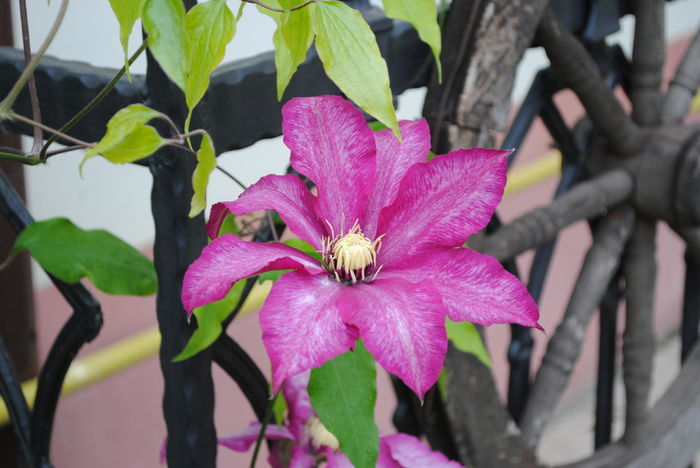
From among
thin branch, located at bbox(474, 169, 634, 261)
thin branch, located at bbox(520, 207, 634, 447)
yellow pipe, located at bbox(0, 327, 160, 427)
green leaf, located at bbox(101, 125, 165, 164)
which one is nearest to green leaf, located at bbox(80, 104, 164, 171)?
green leaf, located at bbox(101, 125, 165, 164)

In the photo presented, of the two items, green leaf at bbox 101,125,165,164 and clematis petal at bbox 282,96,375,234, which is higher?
green leaf at bbox 101,125,165,164

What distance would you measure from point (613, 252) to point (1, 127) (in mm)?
596

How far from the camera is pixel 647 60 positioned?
2.92 feet

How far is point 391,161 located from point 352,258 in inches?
2.8

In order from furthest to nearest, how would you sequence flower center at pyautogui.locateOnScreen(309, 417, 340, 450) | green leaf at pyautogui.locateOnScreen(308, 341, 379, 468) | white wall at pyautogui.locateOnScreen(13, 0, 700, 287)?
1. white wall at pyautogui.locateOnScreen(13, 0, 700, 287)
2. flower center at pyautogui.locateOnScreen(309, 417, 340, 450)
3. green leaf at pyautogui.locateOnScreen(308, 341, 379, 468)

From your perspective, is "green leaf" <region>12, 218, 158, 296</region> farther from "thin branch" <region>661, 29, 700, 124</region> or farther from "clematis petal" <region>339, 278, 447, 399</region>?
"thin branch" <region>661, 29, 700, 124</region>

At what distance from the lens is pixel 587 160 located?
36.0 inches

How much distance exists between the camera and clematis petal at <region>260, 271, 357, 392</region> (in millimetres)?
394

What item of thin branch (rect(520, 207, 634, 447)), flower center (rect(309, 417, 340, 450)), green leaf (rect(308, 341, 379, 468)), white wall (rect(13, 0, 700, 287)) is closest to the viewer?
green leaf (rect(308, 341, 379, 468))

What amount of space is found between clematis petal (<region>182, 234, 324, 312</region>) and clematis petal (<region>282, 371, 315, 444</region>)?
205mm

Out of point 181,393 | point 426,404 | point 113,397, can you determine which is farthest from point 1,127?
point 113,397

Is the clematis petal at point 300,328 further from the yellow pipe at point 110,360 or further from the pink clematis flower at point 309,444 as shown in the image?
the yellow pipe at point 110,360

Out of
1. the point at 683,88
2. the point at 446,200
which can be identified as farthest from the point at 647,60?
the point at 446,200

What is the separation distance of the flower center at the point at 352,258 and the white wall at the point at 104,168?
26cm
